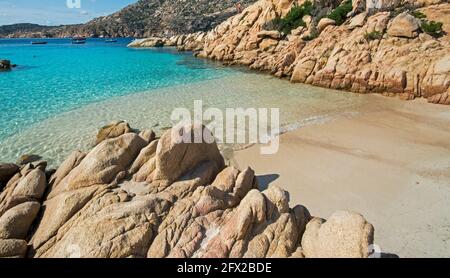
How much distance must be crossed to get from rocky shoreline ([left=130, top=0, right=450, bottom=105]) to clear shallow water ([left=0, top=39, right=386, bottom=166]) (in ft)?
5.23

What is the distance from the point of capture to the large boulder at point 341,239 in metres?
4.98

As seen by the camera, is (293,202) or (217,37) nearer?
(293,202)

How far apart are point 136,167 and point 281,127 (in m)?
8.97

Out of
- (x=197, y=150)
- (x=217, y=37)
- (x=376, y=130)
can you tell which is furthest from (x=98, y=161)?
(x=217, y=37)

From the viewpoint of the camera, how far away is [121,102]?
20.4m

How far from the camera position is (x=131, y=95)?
73.3 ft

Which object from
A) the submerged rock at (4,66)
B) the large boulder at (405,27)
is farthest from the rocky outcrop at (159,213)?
the submerged rock at (4,66)

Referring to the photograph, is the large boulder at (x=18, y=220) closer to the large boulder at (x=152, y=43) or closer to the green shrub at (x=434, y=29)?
the green shrub at (x=434, y=29)

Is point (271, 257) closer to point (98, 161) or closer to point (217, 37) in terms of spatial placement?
point (98, 161)

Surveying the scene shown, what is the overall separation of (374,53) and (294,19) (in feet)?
60.7

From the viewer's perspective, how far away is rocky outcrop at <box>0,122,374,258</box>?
537cm

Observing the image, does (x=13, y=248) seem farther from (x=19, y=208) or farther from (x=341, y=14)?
(x=341, y=14)

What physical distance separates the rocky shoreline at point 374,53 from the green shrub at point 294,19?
1520 mm
